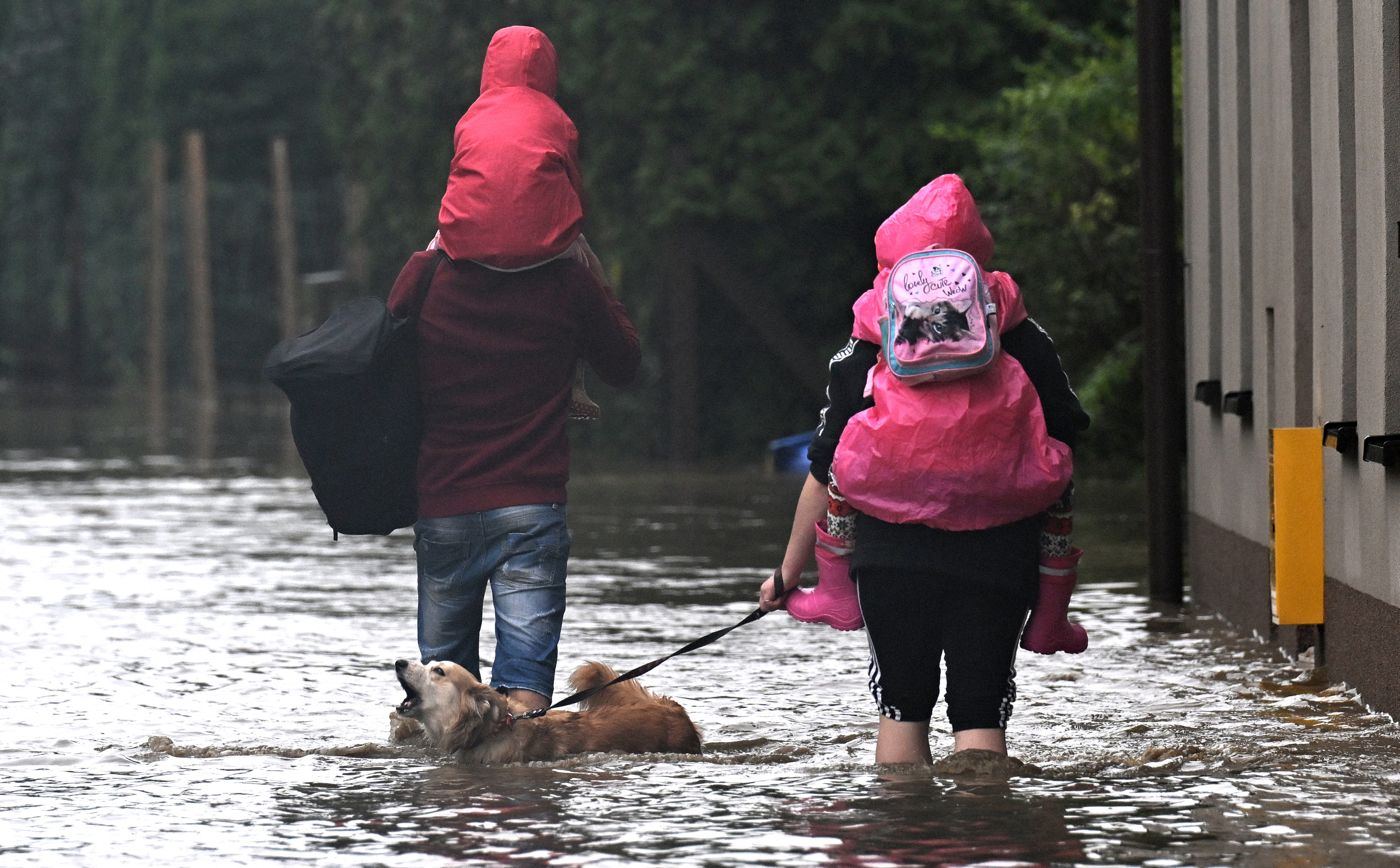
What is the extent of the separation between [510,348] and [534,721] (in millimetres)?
1085

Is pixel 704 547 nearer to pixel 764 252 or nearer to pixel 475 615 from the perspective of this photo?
pixel 475 615

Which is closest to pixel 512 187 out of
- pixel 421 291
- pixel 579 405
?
pixel 421 291

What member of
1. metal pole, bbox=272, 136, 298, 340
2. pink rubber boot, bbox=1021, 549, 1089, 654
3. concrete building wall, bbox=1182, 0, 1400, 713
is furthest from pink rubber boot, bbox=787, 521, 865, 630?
metal pole, bbox=272, 136, 298, 340

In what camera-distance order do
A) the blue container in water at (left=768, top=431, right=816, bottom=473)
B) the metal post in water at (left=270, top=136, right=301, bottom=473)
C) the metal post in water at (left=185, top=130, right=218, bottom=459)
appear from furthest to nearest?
1. the metal post in water at (left=185, top=130, right=218, bottom=459)
2. the metal post in water at (left=270, top=136, right=301, bottom=473)
3. the blue container in water at (left=768, top=431, right=816, bottom=473)

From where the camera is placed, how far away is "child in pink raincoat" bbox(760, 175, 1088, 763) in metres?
5.94

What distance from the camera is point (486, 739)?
6770 mm

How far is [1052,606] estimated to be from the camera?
6.21 m

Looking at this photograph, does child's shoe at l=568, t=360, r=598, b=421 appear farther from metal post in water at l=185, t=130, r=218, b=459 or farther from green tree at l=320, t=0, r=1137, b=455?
metal post in water at l=185, t=130, r=218, b=459

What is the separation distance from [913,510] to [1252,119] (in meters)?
5.28

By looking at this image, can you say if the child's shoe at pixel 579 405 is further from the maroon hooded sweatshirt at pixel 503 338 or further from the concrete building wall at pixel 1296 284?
the concrete building wall at pixel 1296 284

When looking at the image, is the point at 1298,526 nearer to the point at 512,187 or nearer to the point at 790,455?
the point at 512,187

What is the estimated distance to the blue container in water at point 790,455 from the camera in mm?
22578

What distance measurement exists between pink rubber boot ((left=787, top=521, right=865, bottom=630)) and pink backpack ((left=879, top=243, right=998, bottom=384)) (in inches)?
21.5

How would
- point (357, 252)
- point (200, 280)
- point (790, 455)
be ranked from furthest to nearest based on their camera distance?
point (200, 280), point (357, 252), point (790, 455)
